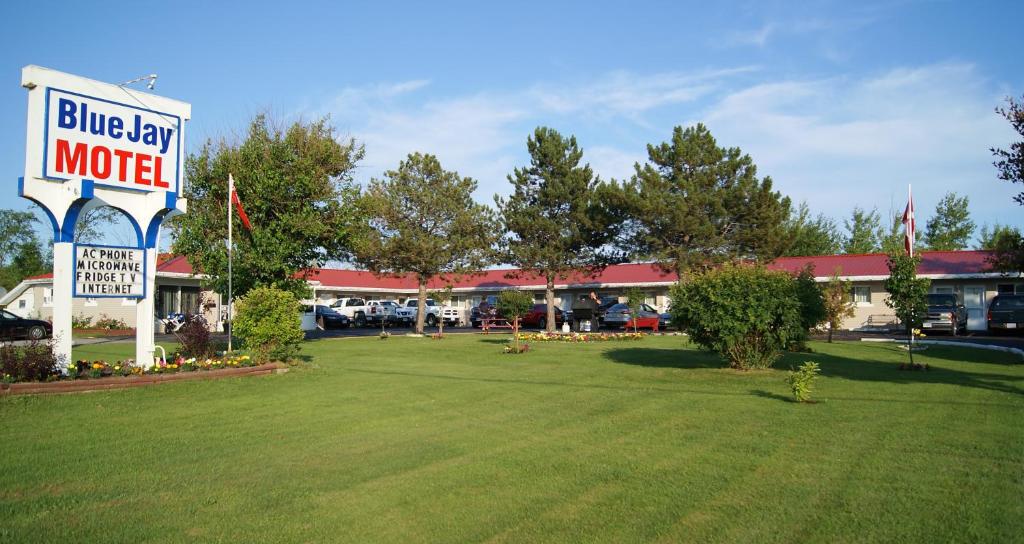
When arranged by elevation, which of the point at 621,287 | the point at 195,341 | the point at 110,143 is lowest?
the point at 195,341

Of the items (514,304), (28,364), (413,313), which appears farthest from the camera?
(413,313)

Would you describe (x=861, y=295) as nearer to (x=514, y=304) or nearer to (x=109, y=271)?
(x=514, y=304)

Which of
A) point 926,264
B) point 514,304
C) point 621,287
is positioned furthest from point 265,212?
point 926,264

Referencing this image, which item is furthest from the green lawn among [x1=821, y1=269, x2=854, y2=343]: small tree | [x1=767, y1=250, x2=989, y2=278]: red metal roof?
[x1=767, y1=250, x2=989, y2=278]: red metal roof

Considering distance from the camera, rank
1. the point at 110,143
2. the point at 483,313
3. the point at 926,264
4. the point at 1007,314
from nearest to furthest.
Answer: the point at 110,143, the point at 1007,314, the point at 926,264, the point at 483,313

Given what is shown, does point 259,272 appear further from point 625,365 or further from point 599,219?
point 599,219

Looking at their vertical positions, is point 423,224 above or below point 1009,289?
above

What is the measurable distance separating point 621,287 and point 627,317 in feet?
30.5

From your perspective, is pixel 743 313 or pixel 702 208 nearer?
pixel 743 313

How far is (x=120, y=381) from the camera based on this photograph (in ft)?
41.3

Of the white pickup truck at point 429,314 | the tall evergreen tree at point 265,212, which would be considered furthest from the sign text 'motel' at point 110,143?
the white pickup truck at point 429,314

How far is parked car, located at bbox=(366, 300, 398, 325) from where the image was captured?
149 feet

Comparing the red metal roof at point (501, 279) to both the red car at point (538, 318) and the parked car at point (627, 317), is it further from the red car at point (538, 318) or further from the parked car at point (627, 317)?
the parked car at point (627, 317)

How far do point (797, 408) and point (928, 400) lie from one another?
2.22m
